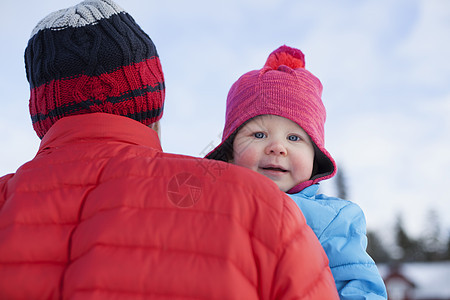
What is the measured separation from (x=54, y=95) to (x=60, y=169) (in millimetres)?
397

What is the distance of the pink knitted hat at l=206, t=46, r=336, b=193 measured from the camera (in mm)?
2619

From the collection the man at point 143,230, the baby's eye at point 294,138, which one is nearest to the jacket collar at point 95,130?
the man at point 143,230

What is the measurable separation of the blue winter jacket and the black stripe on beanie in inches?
43.3

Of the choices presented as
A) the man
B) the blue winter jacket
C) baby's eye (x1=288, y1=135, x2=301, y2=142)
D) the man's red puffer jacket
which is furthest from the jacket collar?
baby's eye (x1=288, y1=135, x2=301, y2=142)

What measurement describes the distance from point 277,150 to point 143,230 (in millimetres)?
1333

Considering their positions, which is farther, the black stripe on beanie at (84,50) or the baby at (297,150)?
the baby at (297,150)

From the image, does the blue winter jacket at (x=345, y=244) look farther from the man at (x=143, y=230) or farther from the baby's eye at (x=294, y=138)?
the man at (x=143, y=230)

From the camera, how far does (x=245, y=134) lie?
2662 millimetres

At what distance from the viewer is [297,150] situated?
2.55 meters

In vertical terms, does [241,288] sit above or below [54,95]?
below

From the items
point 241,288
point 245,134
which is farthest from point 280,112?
point 241,288

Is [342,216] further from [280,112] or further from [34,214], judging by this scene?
[34,214]

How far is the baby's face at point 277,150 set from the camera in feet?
8.19

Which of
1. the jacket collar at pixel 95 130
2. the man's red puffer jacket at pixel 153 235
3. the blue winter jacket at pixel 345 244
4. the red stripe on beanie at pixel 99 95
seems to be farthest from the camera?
the blue winter jacket at pixel 345 244
